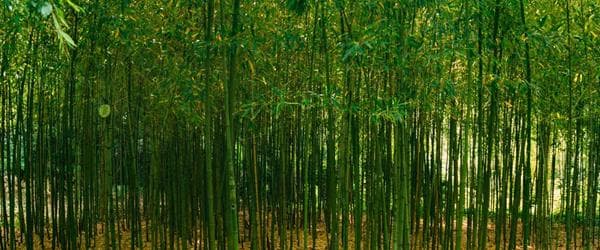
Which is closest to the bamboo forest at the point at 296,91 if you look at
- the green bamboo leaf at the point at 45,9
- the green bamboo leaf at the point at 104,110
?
the green bamboo leaf at the point at 104,110

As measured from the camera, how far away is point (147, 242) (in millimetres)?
7699

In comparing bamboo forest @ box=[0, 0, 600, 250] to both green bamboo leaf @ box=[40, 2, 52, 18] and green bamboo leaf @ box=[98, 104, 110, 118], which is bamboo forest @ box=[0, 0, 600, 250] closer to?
green bamboo leaf @ box=[98, 104, 110, 118]

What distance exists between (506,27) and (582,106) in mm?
2049

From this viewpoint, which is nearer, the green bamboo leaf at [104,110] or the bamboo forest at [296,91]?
the bamboo forest at [296,91]

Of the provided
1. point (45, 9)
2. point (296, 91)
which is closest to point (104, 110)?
point (296, 91)

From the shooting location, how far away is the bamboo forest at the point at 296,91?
4383 mm

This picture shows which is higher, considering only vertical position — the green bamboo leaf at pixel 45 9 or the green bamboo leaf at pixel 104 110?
the green bamboo leaf at pixel 45 9

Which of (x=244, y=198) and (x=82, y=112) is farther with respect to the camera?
(x=244, y=198)

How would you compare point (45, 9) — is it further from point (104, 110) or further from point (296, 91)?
point (104, 110)

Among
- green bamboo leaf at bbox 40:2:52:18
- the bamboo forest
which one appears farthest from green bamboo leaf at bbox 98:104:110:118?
green bamboo leaf at bbox 40:2:52:18

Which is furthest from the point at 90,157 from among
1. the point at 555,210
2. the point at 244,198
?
the point at 555,210

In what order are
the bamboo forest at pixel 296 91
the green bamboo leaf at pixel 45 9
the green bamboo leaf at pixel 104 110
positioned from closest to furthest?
1. the green bamboo leaf at pixel 45 9
2. the bamboo forest at pixel 296 91
3. the green bamboo leaf at pixel 104 110

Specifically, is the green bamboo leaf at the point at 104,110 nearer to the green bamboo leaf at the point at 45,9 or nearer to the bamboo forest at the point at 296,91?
the bamboo forest at the point at 296,91

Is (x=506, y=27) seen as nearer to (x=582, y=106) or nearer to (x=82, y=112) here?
(x=582, y=106)
